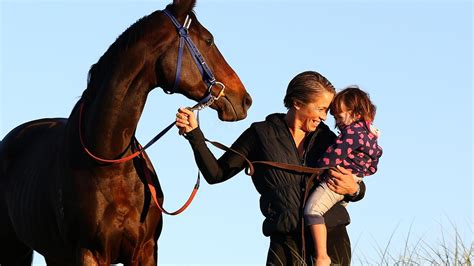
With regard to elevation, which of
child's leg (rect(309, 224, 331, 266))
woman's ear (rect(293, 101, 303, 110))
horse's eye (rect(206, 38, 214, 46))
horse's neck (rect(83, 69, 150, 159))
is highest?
horse's eye (rect(206, 38, 214, 46))

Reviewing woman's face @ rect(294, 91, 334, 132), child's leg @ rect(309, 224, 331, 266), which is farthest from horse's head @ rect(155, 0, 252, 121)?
child's leg @ rect(309, 224, 331, 266)

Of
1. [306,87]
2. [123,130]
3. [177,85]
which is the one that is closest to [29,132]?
[123,130]

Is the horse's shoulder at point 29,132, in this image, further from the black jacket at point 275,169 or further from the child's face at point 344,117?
the child's face at point 344,117

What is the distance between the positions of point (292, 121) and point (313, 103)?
0.83 feet

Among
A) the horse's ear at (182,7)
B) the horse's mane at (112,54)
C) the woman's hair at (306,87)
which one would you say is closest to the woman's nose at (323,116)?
the woman's hair at (306,87)

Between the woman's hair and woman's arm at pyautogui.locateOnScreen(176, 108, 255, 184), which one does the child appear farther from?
woman's arm at pyautogui.locateOnScreen(176, 108, 255, 184)

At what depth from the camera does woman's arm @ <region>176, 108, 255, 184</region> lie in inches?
283

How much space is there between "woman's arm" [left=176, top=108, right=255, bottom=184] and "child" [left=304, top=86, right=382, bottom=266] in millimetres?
523

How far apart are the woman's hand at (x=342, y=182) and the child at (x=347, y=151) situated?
0.05m

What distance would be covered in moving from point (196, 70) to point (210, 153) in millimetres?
554

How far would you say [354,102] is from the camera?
23.6ft

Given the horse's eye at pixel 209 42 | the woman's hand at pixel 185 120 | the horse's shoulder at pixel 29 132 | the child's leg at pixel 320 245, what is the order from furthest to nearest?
the horse's shoulder at pixel 29 132 < the horse's eye at pixel 209 42 < the woman's hand at pixel 185 120 < the child's leg at pixel 320 245

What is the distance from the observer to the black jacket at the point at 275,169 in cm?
717

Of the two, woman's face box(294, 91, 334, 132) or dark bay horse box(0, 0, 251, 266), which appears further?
dark bay horse box(0, 0, 251, 266)
